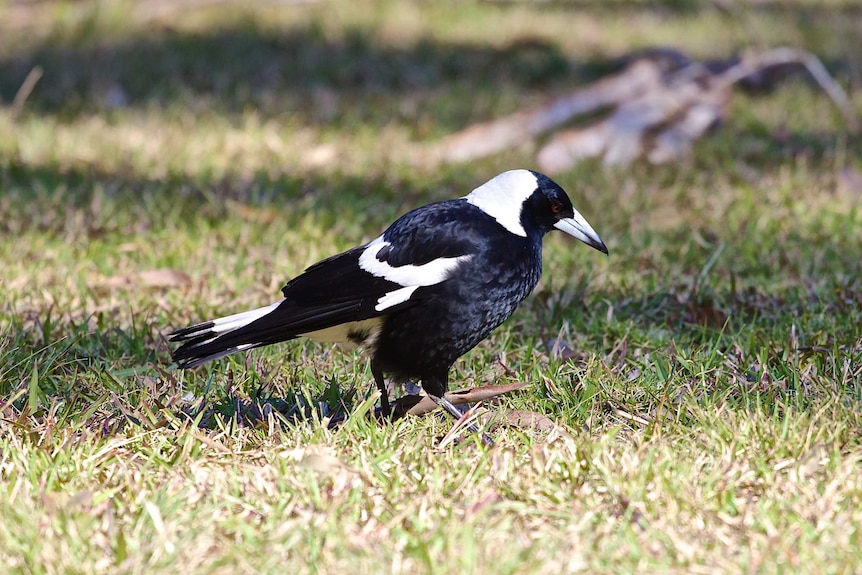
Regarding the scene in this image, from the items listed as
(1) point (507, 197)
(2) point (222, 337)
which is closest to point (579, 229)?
(1) point (507, 197)

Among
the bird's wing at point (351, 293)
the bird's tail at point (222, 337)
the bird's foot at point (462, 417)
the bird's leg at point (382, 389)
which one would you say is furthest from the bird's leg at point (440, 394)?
the bird's tail at point (222, 337)

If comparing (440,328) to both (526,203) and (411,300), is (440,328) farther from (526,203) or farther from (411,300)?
(526,203)

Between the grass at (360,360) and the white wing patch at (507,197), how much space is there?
426 mm

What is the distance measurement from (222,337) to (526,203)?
849 millimetres

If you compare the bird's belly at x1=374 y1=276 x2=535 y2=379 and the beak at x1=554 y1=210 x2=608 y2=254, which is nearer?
the bird's belly at x1=374 y1=276 x2=535 y2=379

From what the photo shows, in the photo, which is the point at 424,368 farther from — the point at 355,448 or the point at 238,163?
the point at 238,163

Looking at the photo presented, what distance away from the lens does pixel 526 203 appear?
2.96 meters

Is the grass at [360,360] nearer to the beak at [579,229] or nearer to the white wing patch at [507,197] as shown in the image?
the beak at [579,229]

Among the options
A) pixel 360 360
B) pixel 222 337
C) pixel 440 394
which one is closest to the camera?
pixel 222 337

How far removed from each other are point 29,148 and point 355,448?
3.46m

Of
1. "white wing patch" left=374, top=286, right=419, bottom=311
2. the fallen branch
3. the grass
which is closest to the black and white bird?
"white wing patch" left=374, top=286, right=419, bottom=311

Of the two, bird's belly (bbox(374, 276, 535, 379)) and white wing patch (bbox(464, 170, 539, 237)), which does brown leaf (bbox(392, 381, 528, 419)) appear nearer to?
bird's belly (bbox(374, 276, 535, 379))

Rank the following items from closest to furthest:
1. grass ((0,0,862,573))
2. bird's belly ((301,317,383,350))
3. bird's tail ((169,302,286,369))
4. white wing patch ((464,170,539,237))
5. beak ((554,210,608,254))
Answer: grass ((0,0,862,573)), bird's tail ((169,302,286,369)), bird's belly ((301,317,383,350)), white wing patch ((464,170,539,237)), beak ((554,210,608,254))

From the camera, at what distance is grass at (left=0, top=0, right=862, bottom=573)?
2.16 metres
